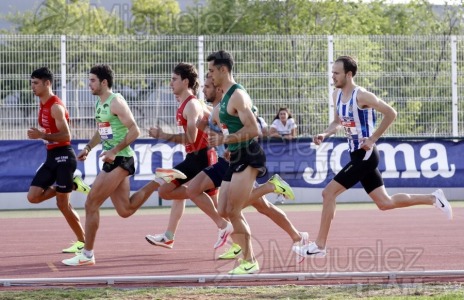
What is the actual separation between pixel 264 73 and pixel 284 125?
129cm

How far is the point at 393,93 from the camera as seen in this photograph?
2380 centimetres

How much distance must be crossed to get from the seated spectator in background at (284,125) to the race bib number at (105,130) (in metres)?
11.0

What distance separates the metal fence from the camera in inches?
877

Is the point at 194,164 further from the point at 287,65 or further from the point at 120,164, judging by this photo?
the point at 287,65

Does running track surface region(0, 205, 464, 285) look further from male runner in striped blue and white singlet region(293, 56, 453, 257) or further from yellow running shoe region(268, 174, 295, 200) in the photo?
yellow running shoe region(268, 174, 295, 200)

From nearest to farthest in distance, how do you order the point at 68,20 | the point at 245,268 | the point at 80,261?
1. the point at 245,268
2. the point at 80,261
3. the point at 68,20

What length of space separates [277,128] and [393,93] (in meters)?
2.95

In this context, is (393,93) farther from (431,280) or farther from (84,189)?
(431,280)

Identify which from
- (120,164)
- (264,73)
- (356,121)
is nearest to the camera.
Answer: (356,121)

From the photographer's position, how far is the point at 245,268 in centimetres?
1064

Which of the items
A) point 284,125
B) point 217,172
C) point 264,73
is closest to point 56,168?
point 217,172

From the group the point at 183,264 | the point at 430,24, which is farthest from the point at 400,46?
the point at 430,24

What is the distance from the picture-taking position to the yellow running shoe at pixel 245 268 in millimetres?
10586

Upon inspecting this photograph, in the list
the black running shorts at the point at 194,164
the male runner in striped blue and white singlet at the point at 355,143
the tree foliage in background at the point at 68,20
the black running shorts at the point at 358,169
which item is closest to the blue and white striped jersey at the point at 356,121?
the male runner in striped blue and white singlet at the point at 355,143
